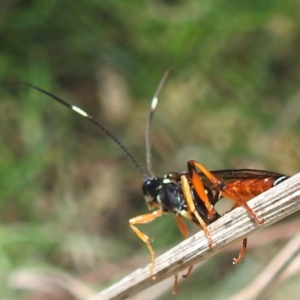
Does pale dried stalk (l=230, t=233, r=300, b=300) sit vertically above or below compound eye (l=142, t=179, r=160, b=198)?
below

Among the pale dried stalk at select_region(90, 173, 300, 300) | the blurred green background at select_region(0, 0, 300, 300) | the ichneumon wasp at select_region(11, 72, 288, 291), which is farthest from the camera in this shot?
the blurred green background at select_region(0, 0, 300, 300)

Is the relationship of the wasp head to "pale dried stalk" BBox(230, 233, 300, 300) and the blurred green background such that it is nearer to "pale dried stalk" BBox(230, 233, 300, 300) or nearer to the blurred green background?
"pale dried stalk" BBox(230, 233, 300, 300)

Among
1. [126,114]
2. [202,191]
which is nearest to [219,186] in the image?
[202,191]

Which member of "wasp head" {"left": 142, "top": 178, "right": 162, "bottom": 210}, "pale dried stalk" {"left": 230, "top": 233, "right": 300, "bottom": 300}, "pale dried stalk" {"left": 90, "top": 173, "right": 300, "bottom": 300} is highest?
"wasp head" {"left": 142, "top": 178, "right": 162, "bottom": 210}

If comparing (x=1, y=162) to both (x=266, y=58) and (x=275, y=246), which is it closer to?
(x=275, y=246)

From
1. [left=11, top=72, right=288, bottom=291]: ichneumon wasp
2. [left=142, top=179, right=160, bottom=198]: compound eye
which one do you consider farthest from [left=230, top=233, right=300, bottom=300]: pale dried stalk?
[left=142, top=179, right=160, bottom=198]: compound eye

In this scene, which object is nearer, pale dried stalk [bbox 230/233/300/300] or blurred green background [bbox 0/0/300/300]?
pale dried stalk [bbox 230/233/300/300]

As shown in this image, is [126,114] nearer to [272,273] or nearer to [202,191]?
Answer: [272,273]
